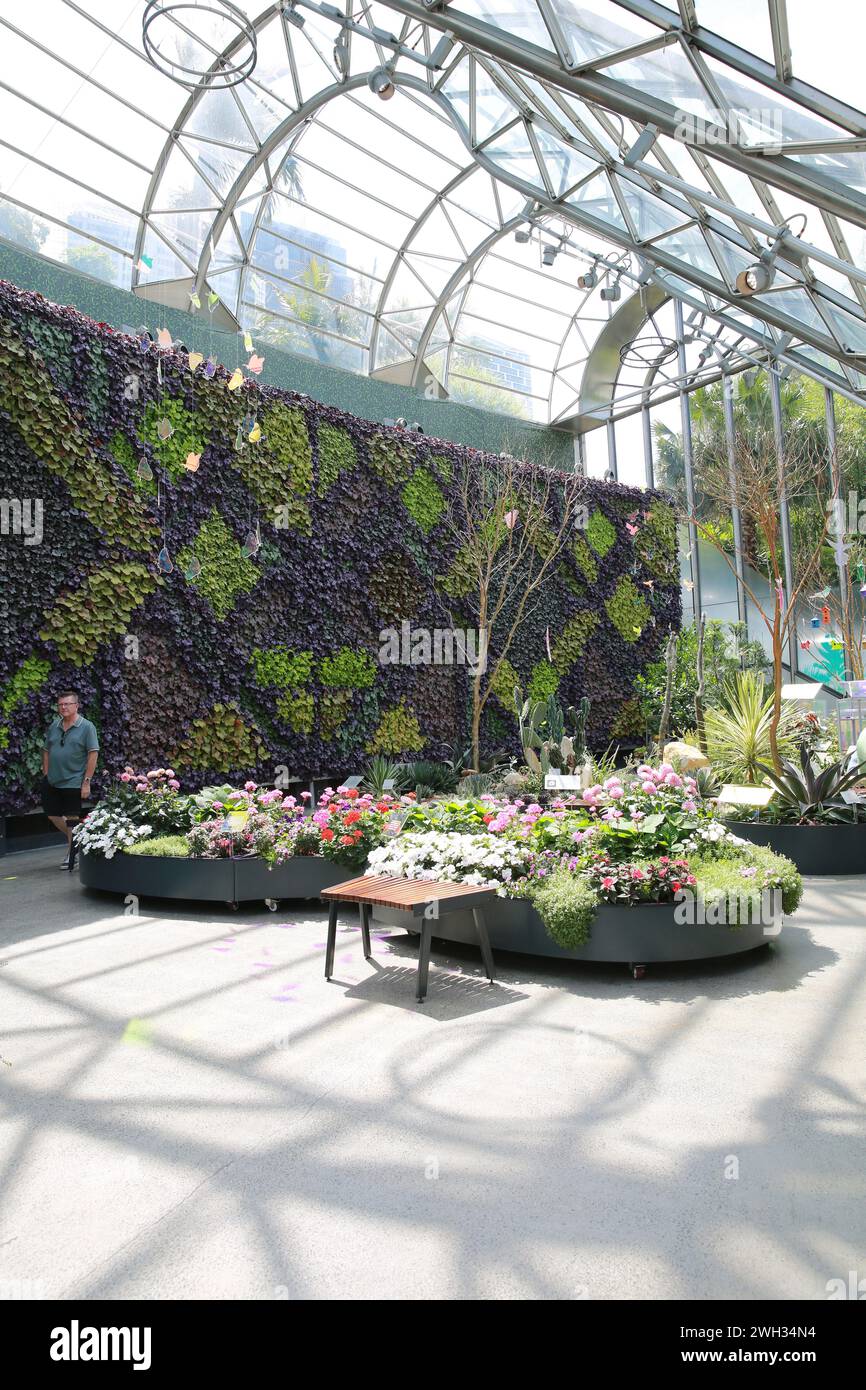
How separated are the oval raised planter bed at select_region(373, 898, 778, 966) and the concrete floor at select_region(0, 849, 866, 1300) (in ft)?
0.44

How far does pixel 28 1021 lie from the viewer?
170 inches

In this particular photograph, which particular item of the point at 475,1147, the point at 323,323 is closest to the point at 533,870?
the point at 475,1147

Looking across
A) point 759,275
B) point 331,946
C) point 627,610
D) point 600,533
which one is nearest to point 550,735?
point 627,610

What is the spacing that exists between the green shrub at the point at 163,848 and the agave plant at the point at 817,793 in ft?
16.2

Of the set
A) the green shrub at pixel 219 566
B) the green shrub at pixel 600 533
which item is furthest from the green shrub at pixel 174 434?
the green shrub at pixel 600 533

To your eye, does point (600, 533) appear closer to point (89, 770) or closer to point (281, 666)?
point (281, 666)

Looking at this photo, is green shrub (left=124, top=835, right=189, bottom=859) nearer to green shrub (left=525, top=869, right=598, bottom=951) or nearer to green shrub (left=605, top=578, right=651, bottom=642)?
green shrub (left=525, top=869, right=598, bottom=951)

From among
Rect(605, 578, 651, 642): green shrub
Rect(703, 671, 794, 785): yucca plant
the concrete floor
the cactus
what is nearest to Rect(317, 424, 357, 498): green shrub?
the cactus

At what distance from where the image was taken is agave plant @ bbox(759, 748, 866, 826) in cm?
816

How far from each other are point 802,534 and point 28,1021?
16.4m

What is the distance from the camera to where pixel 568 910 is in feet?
16.2

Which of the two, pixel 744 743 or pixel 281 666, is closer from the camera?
pixel 744 743

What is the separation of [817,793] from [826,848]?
0.54 meters

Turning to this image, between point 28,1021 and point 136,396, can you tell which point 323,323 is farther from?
point 28,1021
